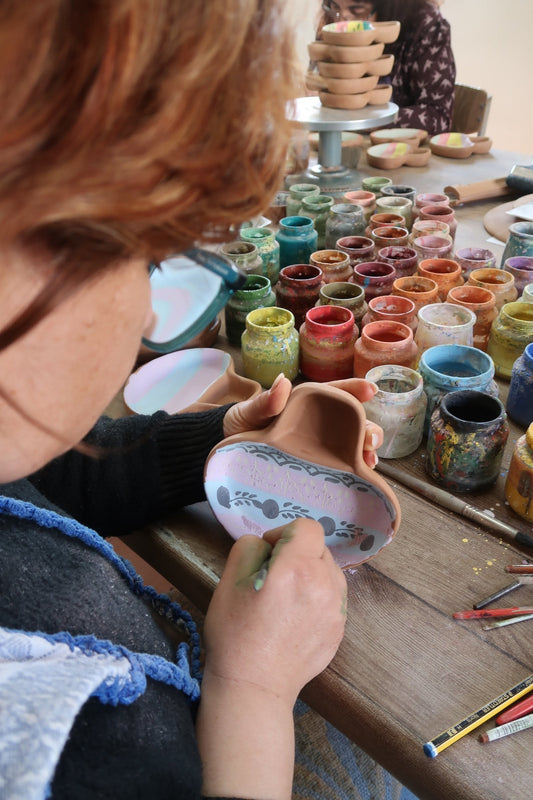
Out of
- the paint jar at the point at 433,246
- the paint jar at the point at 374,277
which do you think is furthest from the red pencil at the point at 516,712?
the paint jar at the point at 433,246

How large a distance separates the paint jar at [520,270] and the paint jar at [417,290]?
0.18 m

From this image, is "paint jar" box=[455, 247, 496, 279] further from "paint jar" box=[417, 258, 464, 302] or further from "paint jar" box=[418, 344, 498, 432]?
"paint jar" box=[418, 344, 498, 432]

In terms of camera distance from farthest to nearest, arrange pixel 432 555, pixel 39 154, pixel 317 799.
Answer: pixel 317 799
pixel 432 555
pixel 39 154

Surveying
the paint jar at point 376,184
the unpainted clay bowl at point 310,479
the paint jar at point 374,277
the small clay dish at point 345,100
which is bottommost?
the unpainted clay bowl at point 310,479

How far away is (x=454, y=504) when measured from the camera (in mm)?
844

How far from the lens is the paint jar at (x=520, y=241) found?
4.31ft

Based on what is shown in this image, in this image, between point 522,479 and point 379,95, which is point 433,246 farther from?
point 379,95

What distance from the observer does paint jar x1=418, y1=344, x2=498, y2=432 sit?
3.02 feet

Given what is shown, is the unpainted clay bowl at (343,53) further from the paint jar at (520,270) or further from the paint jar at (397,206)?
the paint jar at (520,270)

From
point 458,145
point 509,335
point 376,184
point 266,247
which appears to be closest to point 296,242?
point 266,247

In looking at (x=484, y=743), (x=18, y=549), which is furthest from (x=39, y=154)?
(x=484, y=743)

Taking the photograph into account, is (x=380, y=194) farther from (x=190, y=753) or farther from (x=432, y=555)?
(x=190, y=753)

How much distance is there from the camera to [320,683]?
664mm

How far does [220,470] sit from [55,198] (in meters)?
0.52
